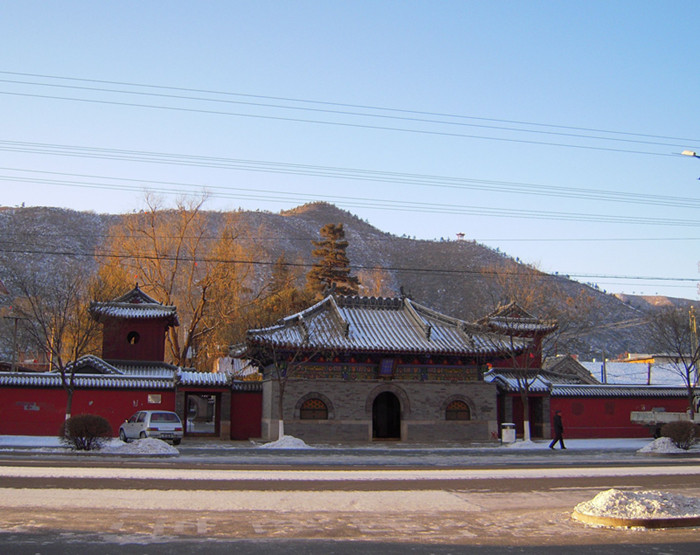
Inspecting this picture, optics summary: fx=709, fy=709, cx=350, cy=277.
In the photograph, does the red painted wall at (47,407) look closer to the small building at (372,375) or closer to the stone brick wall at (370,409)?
the small building at (372,375)

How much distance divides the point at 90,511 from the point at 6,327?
62.9 meters

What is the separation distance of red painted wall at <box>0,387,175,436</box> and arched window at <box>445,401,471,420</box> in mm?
15043

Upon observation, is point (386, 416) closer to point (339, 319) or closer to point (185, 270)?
point (339, 319)

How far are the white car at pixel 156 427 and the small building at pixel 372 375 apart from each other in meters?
4.50

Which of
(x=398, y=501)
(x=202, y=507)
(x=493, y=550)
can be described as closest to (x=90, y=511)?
(x=202, y=507)

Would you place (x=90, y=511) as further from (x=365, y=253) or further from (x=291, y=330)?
(x=365, y=253)

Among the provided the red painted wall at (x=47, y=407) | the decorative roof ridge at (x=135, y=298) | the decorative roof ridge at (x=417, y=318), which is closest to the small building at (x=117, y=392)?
the red painted wall at (x=47, y=407)

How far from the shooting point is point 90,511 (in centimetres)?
1113

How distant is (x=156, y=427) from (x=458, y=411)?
1424 centimetres

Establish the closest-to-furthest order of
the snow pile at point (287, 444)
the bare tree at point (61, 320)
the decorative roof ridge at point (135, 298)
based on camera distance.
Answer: the snow pile at point (287, 444) → the bare tree at point (61, 320) → the decorative roof ridge at point (135, 298)

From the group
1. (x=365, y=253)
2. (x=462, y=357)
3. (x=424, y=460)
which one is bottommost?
→ (x=424, y=460)

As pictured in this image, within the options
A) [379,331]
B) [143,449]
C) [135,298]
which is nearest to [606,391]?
[379,331]

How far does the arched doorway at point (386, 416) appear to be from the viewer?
3581 cm

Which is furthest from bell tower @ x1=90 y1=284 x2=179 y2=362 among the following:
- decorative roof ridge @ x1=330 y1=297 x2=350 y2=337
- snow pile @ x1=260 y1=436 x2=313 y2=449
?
snow pile @ x1=260 y1=436 x2=313 y2=449
